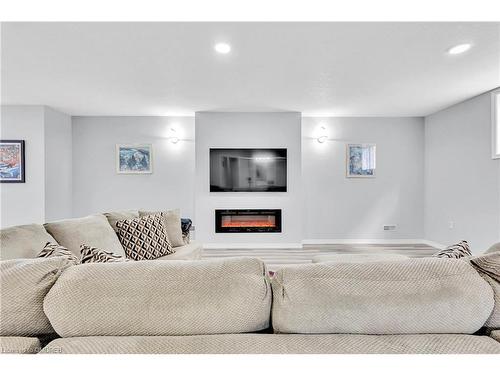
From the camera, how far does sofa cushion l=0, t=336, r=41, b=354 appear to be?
2.44 feet

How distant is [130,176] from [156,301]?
16.9 ft

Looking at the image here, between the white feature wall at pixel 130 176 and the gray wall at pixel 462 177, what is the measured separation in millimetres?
4492

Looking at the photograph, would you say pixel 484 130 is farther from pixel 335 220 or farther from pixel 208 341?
pixel 208 341

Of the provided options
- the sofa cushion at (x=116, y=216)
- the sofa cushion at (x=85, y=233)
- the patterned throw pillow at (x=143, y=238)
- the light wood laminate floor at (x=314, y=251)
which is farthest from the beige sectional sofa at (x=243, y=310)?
the light wood laminate floor at (x=314, y=251)

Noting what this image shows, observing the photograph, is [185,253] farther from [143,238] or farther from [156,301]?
[156,301]

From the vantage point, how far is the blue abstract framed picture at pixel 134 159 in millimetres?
5449

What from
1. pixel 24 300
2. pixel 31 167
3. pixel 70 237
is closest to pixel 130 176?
pixel 31 167

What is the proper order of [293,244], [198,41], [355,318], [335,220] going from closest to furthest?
[355,318], [198,41], [293,244], [335,220]

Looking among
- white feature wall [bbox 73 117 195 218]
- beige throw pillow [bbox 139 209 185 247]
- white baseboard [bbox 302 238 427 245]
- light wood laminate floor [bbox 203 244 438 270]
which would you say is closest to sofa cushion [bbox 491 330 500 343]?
beige throw pillow [bbox 139 209 185 247]

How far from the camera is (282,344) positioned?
74 cm

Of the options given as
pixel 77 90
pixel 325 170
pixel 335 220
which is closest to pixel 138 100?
pixel 77 90

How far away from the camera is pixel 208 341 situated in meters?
0.76

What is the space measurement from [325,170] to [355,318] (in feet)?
16.2

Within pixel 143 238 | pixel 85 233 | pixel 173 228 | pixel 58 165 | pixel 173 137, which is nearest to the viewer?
pixel 85 233
